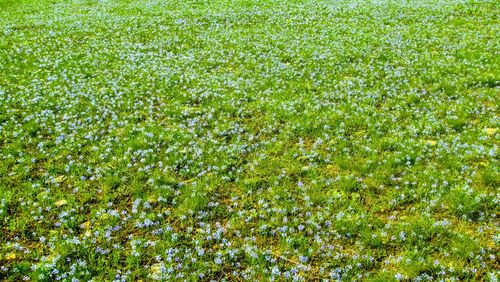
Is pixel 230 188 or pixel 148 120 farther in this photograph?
pixel 148 120

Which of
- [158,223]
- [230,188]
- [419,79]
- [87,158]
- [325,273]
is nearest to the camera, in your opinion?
[325,273]

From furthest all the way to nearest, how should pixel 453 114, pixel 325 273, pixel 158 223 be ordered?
pixel 453 114 → pixel 158 223 → pixel 325 273

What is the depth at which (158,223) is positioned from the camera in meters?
7.49

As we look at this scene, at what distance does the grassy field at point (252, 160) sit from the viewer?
6.75 metres

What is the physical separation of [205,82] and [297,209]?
7.11 meters

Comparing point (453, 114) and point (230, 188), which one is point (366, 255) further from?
point (453, 114)

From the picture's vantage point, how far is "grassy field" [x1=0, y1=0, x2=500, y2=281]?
6754mm

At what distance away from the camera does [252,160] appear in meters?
9.38

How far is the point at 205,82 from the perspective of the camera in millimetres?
13789

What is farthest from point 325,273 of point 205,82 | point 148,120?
point 205,82

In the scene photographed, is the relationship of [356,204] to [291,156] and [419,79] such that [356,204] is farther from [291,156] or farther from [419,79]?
[419,79]

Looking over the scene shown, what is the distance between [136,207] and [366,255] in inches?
159

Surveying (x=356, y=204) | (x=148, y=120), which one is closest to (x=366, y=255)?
(x=356, y=204)

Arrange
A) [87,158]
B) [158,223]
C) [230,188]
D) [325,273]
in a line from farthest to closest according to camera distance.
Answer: [87,158]
[230,188]
[158,223]
[325,273]
